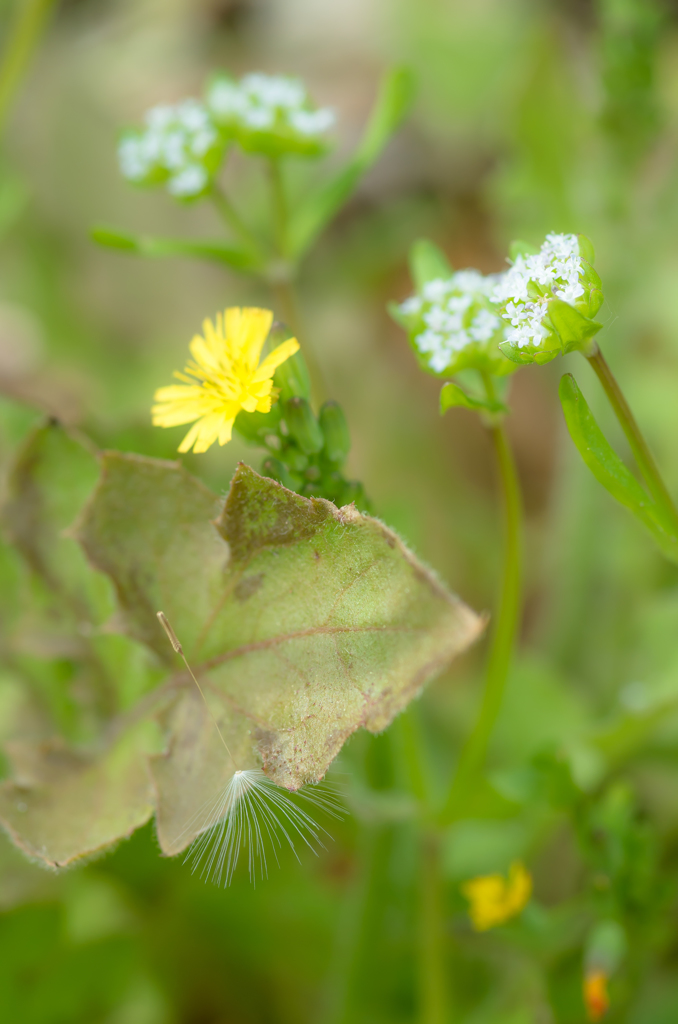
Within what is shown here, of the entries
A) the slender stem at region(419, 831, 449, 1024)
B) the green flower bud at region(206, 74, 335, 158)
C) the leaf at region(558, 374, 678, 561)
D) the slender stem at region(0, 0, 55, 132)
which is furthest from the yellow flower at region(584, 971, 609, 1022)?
the slender stem at region(0, 0, 55, 132)

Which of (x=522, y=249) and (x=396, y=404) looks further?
(x=396, y=404)

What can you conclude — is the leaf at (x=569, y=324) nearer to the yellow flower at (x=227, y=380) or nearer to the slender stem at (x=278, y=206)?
the yellow flower at (x=227, y=380)

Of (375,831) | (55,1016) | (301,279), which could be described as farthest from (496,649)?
(301,279)

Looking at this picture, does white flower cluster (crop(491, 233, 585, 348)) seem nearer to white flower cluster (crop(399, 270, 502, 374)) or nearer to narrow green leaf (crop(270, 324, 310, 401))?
white flower cluster (crop(399, 270, 502, 374))

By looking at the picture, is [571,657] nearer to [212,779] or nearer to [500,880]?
[500,880]

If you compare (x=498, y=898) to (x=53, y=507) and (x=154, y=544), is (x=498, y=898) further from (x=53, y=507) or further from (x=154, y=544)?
(x=53, y=507)

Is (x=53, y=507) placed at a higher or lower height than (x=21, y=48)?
lower

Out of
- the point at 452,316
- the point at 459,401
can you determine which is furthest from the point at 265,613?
the point at 452,316
